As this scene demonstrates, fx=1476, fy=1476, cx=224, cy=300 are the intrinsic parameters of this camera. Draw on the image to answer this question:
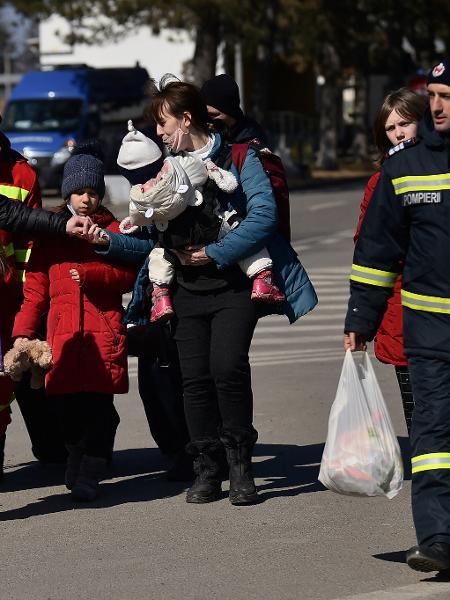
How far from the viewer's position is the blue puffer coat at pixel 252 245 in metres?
6.16

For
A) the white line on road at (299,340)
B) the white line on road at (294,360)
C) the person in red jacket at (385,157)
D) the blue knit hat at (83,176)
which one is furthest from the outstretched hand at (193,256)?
the white line on road at (299,340)

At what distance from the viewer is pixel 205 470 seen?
646 centimetres

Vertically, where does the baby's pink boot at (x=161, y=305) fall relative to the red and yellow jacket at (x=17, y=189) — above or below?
below

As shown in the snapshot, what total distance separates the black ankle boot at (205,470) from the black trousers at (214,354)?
5 centimetres

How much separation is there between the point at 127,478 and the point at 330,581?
2201mm

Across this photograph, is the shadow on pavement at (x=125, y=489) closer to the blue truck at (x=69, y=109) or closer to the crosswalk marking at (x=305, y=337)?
the crosswalk marking at (x=305, y=337)

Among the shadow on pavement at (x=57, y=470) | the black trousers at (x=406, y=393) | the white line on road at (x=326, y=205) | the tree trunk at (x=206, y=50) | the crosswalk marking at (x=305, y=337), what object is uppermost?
the tree trunk at (x=206, y=50)

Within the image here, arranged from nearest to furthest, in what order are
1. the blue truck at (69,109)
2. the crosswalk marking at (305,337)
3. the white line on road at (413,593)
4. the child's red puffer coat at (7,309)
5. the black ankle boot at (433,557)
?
1. the white line on road at (413,593)
2. the black ankle boot at (433,557)
3. the child's red puffer coat at (7,309)
4. the crosswalk marking at (305,337)
5. the blue truck at (69,109)

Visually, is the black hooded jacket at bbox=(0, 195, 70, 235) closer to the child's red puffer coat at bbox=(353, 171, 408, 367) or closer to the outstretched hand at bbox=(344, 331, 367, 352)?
the child's red puffer coat at bbox=(353, 171, 408, 367)

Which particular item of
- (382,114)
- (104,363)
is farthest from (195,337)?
(382,114)

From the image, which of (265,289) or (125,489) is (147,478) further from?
(265,289)

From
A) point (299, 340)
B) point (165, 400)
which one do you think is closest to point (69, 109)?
point (299, 340)

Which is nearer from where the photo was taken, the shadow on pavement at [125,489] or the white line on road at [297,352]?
the shadow on pavement at [125,489]

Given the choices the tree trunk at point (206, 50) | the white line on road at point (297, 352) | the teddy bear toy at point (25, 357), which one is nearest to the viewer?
the teddy bear toy at point (25, 357)
